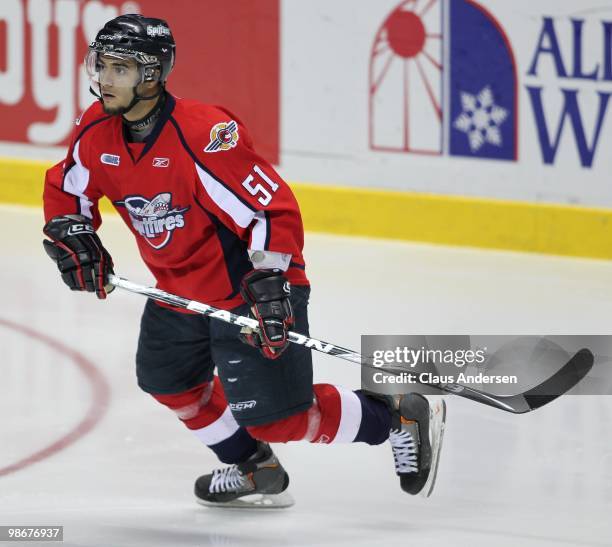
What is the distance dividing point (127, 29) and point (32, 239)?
3.63 m

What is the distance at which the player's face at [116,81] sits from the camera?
364cm

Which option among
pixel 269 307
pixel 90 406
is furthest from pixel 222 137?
pixel 90 406

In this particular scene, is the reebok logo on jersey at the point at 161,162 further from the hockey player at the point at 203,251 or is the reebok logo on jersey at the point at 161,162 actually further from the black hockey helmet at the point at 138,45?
the black hockey helmet at the point at 138,45

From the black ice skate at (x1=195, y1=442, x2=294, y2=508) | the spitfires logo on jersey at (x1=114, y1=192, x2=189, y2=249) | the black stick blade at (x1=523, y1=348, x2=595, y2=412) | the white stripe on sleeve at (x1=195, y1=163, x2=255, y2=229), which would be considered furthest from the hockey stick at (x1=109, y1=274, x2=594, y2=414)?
the black ice skate at (x1=195, y1=442, x2=294, y2=508)

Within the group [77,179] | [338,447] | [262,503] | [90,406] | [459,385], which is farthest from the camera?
[90,406]

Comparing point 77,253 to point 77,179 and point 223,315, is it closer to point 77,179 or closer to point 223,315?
point 77,179

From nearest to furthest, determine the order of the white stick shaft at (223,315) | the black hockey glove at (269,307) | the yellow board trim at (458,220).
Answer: the black hockey glove at (269,307)
the white stick shaft at (223,315)
the yellow board trim at (458,220)

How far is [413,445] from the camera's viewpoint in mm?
4004

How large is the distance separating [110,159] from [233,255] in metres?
0.37

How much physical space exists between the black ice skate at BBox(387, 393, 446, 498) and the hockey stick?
0.09 metres

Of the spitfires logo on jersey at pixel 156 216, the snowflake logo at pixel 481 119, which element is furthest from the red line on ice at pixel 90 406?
the snowflake logo at pixel 481 119

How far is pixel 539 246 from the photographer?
6.75 metres

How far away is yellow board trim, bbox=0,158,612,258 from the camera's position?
6637mm

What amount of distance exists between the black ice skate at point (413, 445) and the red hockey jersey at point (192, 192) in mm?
453
